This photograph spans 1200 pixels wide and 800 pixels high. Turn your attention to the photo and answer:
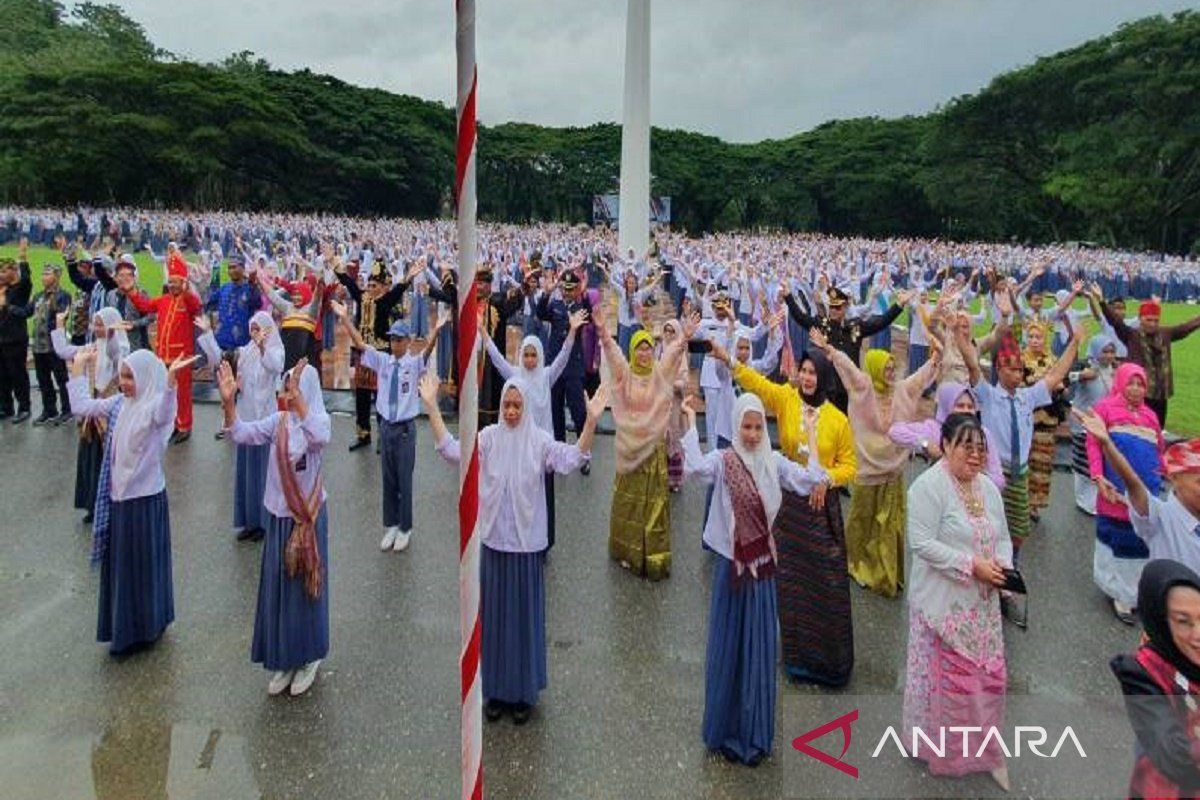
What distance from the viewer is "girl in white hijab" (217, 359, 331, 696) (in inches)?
156

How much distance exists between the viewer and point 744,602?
3.55 metres

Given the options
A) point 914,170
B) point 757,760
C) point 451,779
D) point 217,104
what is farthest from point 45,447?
point 914,170

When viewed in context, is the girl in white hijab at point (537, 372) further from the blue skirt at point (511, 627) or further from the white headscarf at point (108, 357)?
the white headscarf at point (108, 357)

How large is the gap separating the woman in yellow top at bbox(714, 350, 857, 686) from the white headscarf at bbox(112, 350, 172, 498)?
3562 mm

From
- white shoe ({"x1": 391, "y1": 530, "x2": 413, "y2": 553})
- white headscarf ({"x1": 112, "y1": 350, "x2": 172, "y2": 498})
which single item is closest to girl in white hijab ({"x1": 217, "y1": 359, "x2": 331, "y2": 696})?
white headscarf ({"x1": 112, "y1": 350, "x2": 172, "y2": 498})

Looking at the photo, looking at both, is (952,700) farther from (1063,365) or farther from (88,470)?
(88,470)

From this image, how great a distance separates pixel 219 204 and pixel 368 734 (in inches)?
1839

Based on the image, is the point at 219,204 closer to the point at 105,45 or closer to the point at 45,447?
the point at 105,45

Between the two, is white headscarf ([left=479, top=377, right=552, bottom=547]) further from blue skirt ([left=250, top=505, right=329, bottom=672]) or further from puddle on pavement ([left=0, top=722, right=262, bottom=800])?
puddle on pavement ([left=0, top=722, right=262, bottom=800])

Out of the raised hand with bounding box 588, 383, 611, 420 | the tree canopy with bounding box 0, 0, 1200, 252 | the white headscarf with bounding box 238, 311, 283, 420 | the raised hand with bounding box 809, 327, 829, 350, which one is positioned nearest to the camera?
the raised hand with bounding box 588, 383, 611, 420

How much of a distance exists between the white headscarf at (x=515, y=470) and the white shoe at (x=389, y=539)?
2.44m

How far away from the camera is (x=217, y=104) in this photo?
39656 mm

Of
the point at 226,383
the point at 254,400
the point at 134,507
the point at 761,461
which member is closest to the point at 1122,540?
the point at 761,461

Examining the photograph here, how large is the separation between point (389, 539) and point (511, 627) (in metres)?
2.57
